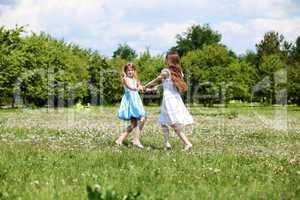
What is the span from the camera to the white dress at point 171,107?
1478 centimetres

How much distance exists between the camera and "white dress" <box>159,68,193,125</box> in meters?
14.8

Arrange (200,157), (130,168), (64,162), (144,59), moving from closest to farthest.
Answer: (130,168) → (64,162) → (200,157) → (144,59)

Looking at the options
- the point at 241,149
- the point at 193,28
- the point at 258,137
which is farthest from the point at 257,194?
the point at 193,28

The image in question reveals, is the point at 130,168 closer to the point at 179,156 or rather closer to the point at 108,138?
the point at 179,156

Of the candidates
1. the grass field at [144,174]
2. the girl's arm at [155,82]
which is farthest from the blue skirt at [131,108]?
the grass field at [144,174]

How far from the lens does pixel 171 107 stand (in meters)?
14.9

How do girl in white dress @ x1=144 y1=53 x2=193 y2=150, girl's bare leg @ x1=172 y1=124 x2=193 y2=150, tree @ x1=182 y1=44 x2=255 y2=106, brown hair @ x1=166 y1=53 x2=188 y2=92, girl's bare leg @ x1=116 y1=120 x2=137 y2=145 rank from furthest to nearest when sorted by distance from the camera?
tree @ x1=182 y1=44 x2=255 y2=106 < girl's bare leg @ x1=116 y1=120 x2=137 y2=145 < brown hair @ x1=166 y1=53 x2=188 y2=92 < girl in white dress @ x1=144 y1=53 x2=193 y2=150 < girl's bare leg @ x1=172 y1=124 x2=193 y2=150

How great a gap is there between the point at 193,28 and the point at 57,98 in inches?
2821

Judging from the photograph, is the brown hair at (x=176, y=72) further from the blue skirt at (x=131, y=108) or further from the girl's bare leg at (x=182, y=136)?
the blue skirt at (x=131, y=108)

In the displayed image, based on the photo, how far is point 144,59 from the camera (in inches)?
3629

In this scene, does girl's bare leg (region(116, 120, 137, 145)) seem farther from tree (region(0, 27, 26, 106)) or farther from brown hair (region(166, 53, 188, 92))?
tree (region(0, 27, 26, 106))

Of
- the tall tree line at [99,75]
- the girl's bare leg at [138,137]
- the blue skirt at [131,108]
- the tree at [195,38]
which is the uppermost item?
the tree at [195,38]

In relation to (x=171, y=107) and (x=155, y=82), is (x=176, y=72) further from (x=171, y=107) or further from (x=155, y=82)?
(x=171, y=107)

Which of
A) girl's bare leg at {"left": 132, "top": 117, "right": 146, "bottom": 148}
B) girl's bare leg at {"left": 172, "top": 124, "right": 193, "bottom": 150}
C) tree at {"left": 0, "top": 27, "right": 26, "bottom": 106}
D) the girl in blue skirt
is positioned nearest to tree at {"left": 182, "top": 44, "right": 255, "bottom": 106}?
tree at {"left": 0, "top": 27, "right": 26, "bottom": 106}
